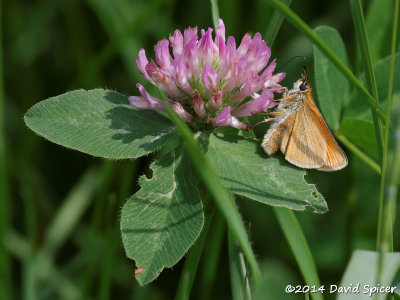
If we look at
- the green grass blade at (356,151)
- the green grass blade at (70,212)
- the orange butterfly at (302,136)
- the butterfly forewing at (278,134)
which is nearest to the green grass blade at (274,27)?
the orange butterfly at (302,136)

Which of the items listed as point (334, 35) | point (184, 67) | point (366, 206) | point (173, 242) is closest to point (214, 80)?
point (184, 67)

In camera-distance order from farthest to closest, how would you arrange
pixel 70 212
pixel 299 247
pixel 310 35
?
pixel 70 212, pixel 299 247, pixel 310 35

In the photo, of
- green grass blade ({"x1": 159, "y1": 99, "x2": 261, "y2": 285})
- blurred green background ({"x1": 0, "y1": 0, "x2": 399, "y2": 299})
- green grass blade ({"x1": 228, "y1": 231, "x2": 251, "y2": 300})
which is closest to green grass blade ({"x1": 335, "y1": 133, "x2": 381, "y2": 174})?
blurred green background ({"x1": 0, "y1": 0, "x2": 399, "y2": 299})

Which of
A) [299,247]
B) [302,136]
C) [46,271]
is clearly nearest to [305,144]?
[302,136]

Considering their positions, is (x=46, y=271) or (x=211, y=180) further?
(x=46, y=271)

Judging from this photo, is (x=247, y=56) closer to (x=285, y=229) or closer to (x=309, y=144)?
(x=309, y=144)

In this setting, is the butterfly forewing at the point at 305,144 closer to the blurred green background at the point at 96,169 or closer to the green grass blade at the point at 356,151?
the green grass blade at the point at 356,151

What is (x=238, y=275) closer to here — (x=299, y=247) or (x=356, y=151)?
(x=299, y=247)
